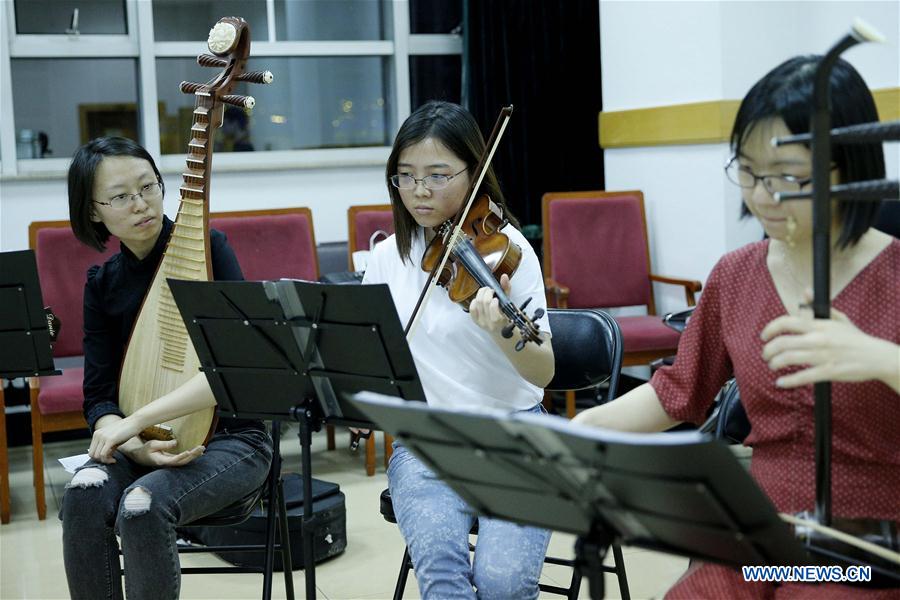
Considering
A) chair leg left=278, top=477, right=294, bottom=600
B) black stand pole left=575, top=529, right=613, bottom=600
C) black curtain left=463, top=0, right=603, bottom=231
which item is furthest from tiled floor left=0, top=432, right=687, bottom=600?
black curtain left=463, top=0, right=603, bottom=231

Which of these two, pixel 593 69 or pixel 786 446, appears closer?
pixel 786 446

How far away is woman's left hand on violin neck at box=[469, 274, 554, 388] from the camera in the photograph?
180 centimetres

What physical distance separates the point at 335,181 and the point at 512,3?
1.11m

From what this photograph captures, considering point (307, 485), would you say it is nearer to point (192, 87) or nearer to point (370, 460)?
point (192, 87)

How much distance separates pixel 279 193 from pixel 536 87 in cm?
124

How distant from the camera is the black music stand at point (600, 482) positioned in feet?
3.46

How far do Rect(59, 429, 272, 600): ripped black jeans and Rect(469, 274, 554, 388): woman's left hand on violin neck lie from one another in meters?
0.63

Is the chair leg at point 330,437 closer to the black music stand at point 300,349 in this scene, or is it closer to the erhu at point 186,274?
the erhu at point 186,274

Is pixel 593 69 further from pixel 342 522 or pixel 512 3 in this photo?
pixel 342 522

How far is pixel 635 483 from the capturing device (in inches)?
43.6

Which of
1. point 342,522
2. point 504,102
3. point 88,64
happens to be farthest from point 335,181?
point 342,522

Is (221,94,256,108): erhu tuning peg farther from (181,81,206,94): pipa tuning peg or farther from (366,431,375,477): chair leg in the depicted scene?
(366,431,375,477): chair leg

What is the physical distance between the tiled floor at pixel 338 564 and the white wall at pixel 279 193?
1.24 meters

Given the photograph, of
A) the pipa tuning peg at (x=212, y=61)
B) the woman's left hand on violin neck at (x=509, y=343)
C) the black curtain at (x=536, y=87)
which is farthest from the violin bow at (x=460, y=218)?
the black curtain at (x=536, y=87)
